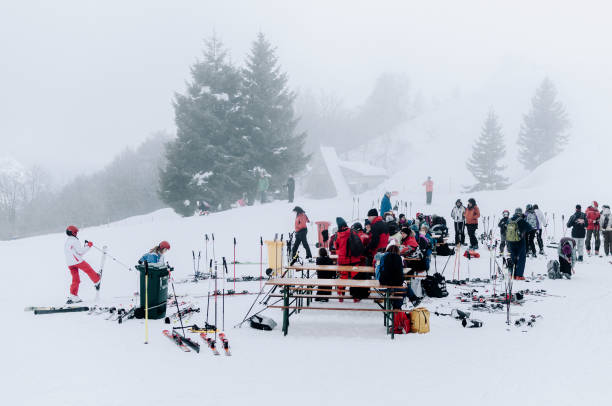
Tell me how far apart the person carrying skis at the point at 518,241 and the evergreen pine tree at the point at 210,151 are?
22.4m

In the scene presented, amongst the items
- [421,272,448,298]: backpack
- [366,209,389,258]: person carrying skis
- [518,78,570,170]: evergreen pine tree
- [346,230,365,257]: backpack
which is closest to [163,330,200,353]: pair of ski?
[346,230,365,257]: backpack

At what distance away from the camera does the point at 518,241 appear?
1284 cm

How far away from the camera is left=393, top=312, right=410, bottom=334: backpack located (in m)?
7.81

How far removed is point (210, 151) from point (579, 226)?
2452cm

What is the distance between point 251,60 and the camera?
36156 mm

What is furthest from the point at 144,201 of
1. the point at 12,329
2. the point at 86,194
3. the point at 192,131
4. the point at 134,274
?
the point at 12,329

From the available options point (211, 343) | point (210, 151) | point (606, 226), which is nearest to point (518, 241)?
point (606, 226)

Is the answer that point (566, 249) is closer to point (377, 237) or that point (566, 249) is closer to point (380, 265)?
point (377, 237)

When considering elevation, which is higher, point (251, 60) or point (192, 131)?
point (251, 60)

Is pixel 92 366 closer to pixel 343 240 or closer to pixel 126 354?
pixel 126 354

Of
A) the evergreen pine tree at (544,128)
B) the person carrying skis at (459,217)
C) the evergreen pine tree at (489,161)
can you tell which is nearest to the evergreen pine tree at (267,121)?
the person carrying skis at (459,217)

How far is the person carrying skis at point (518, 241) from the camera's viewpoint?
41.5ft

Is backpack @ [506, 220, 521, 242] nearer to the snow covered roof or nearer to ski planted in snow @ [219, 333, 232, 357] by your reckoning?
ski planted in snow @ [219, 333, 232, 357]

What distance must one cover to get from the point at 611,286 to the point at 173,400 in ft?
38.1
